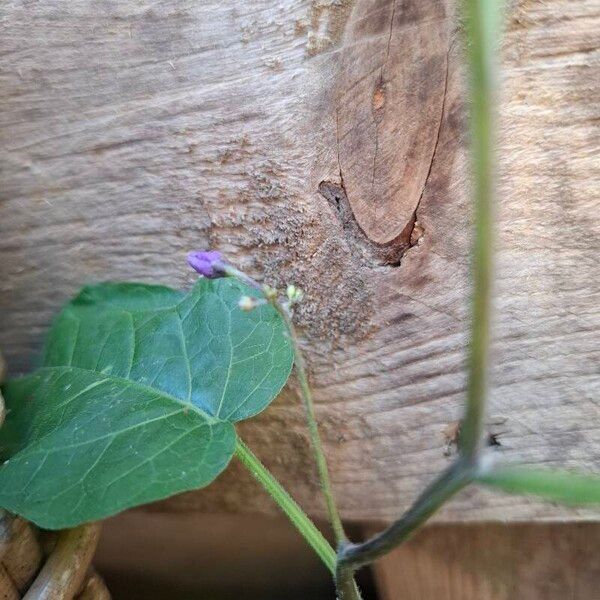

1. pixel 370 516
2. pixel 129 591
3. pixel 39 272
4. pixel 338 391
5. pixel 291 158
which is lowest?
pixel 129 591

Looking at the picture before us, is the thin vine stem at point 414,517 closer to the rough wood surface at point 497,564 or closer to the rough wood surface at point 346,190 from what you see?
the rough wood surface at point 346,190

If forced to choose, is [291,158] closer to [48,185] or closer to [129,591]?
[48,185]

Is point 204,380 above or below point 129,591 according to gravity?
above

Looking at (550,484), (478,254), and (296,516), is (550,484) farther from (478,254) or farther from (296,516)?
(296,516)

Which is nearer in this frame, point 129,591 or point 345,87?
point 345,87

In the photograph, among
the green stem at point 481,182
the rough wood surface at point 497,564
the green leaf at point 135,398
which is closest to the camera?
the green stem at point 481,182

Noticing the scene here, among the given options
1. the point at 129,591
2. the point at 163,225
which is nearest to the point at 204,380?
the point at 163,225

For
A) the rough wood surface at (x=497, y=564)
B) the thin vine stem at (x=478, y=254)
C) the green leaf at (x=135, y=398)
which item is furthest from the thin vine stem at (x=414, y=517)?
the rough wood surface at (x=497, y=564)
